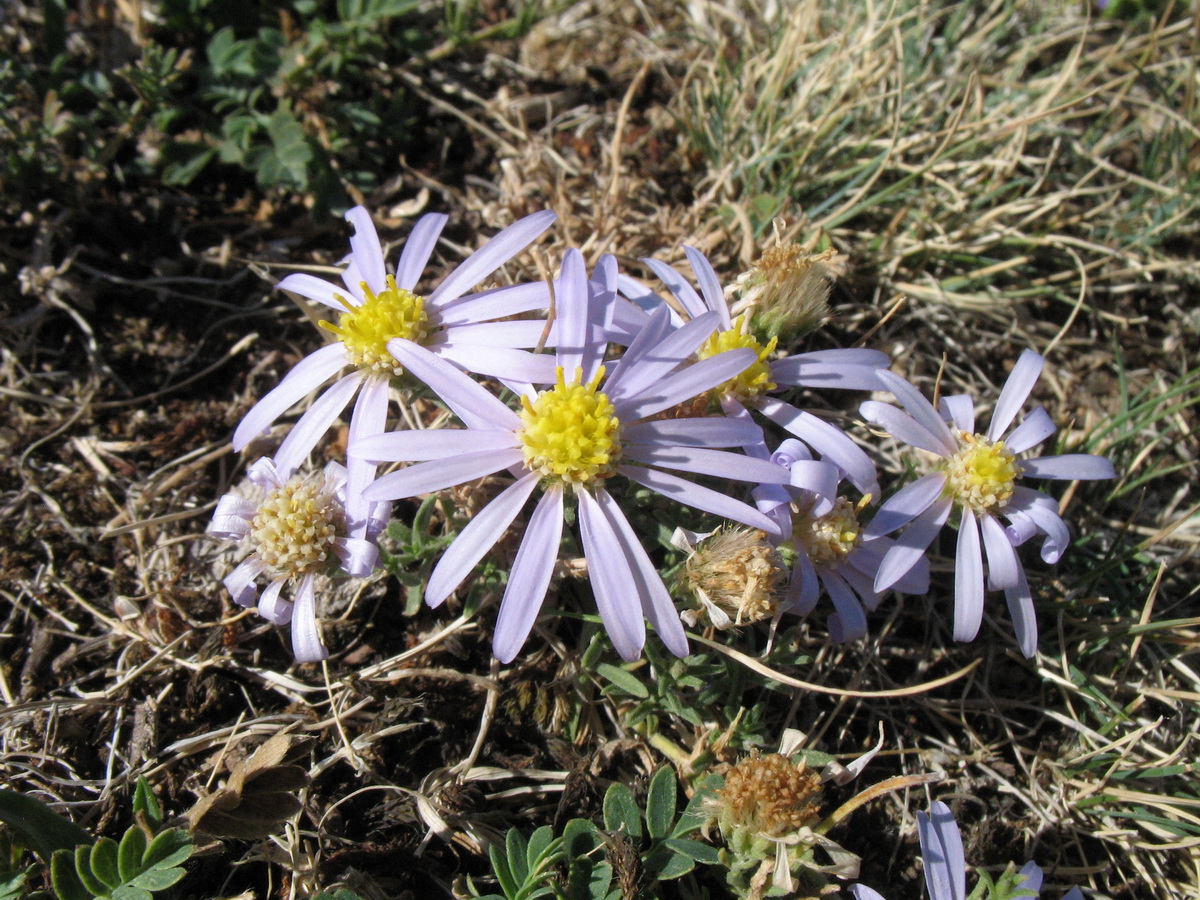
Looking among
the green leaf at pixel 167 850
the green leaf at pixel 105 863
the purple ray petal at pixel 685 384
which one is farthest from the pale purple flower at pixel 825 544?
the green leaf at pixel 105 863

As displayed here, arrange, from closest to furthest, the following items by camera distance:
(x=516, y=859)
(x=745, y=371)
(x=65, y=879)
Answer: (x=65, y=879)
(x=516, y=859)
(x=745, y=371)

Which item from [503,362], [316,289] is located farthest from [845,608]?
Answer: [316,289]

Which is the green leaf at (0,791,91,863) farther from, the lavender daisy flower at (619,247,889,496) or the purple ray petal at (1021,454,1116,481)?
the purple ray petal at (1021,454,1116,481)

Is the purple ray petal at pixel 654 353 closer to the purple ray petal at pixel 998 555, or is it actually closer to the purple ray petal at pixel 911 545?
the purple ray petal at pixel 911 545

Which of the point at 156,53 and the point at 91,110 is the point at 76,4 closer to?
the point at 91,110

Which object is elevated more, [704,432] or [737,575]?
[704,432]

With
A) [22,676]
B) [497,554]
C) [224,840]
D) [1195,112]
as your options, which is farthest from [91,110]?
[1195,112]

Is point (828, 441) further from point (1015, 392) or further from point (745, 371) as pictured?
point (1015, 392)
